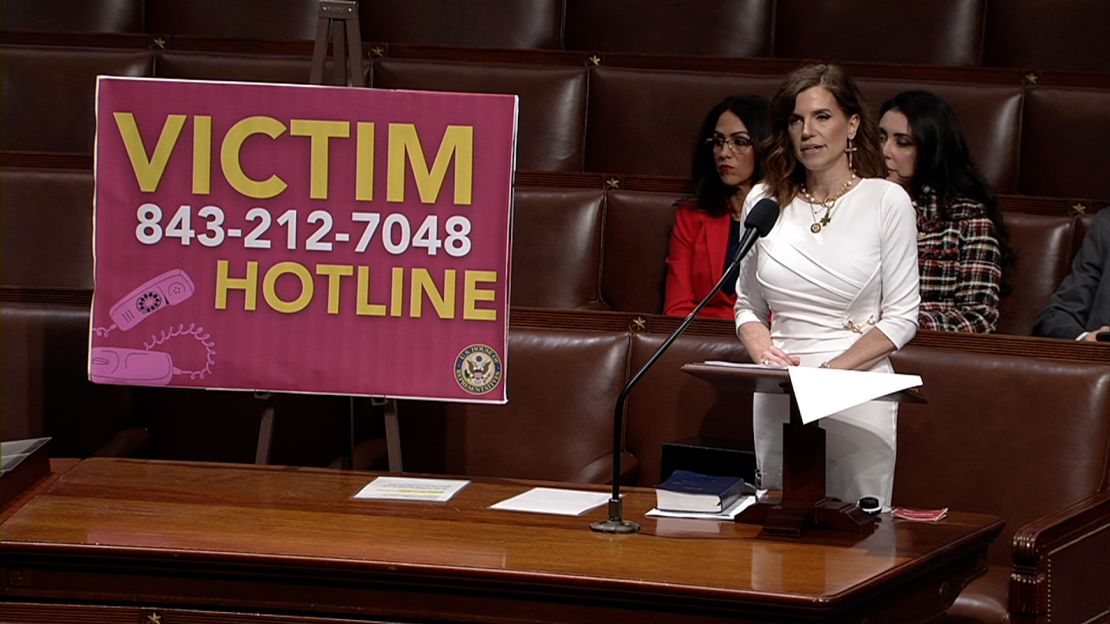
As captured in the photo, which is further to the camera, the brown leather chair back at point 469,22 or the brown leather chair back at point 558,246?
the brown leather chair back at point 469,22

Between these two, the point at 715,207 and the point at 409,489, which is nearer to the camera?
the point at 409,489

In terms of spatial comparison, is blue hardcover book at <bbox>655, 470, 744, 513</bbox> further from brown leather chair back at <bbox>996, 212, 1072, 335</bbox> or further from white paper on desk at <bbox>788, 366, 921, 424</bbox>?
brown leather chair back at <bbox>996, 212, 1072, 335</bbox>

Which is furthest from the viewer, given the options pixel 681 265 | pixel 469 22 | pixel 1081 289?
pixel 469 22

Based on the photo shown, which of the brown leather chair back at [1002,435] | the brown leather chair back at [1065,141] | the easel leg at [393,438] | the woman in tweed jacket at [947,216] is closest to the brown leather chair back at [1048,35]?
the brown leather chair back at [1065,141]

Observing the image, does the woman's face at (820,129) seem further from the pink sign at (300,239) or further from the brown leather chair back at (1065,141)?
the brown leather chair back at (1065,141)

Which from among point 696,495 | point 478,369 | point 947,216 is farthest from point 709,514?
point 947,216

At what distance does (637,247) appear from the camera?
238 cm

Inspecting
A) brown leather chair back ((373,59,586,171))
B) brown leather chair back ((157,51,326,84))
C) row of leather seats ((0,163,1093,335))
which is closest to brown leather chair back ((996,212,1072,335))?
row of leather seats ((0,163,1093,335))

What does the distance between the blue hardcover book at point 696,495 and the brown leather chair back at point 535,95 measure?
1206mm

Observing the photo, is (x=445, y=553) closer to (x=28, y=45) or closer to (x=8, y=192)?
(x=8, y=192)

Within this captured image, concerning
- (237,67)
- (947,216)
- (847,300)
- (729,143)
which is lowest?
(847,300)

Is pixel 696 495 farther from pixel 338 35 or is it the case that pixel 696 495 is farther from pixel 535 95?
pixel 535 95

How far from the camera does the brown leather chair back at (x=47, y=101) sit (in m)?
2.63

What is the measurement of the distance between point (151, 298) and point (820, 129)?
0.84 m
